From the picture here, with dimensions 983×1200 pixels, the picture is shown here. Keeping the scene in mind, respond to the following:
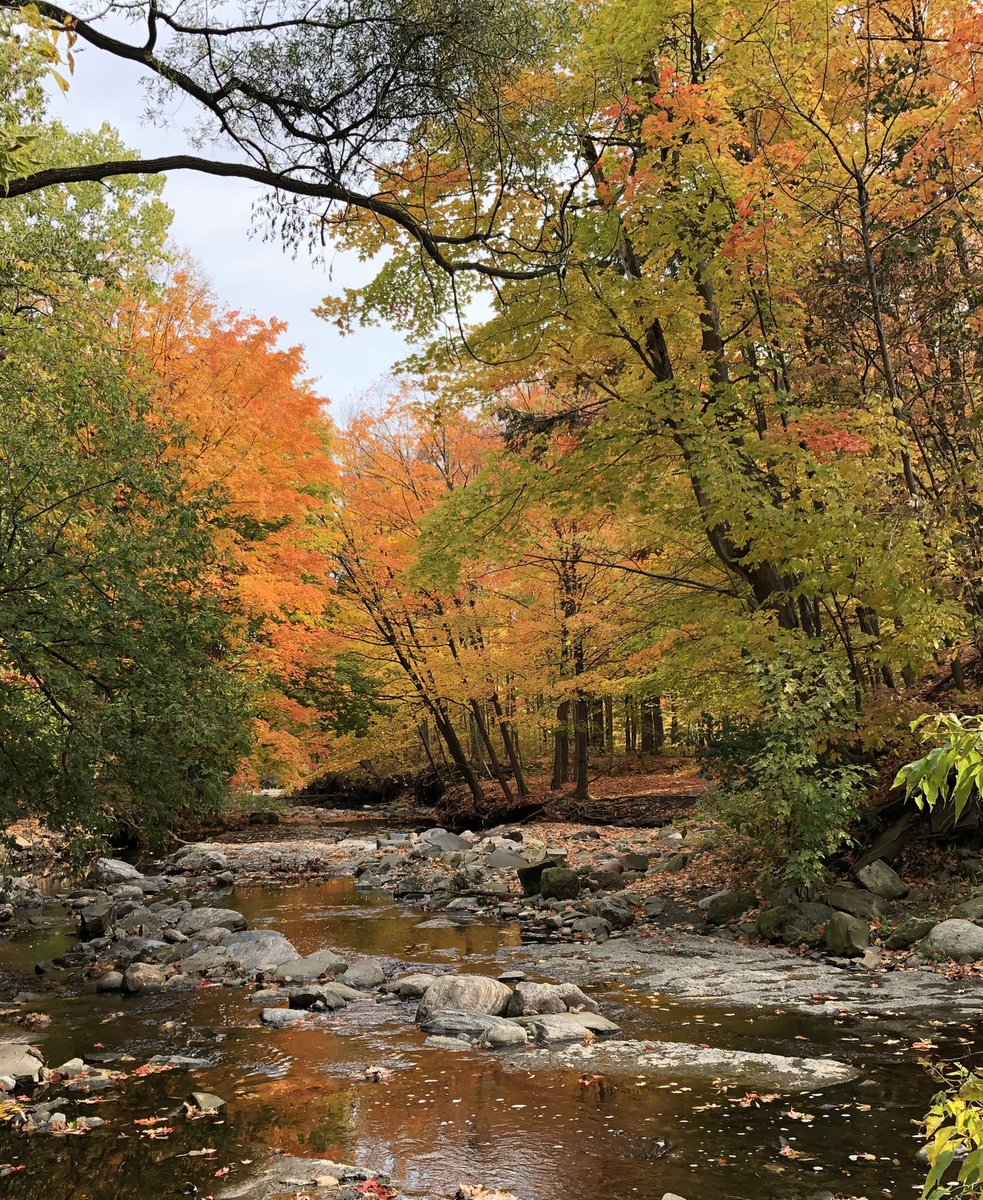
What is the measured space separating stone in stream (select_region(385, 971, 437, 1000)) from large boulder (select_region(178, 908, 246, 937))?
10.8ft

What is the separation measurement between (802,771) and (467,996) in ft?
12.9

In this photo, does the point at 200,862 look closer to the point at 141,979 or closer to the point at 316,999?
the point at 141,979

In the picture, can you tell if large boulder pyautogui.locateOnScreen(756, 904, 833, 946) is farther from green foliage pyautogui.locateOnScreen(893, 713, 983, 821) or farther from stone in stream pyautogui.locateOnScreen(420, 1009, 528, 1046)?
green foliage pyautogui.locateOnScreen(893, 713, 983, 821)

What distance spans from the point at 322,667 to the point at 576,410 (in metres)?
10.8

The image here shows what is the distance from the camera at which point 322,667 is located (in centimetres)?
2020

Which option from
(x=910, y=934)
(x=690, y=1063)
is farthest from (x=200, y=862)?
(x=690, y=1063)

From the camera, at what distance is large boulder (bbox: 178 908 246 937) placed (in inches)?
417

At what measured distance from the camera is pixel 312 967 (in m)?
8.45

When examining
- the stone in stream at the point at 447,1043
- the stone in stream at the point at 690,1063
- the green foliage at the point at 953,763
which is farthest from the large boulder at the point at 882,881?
the green foliage at the point at 953,763

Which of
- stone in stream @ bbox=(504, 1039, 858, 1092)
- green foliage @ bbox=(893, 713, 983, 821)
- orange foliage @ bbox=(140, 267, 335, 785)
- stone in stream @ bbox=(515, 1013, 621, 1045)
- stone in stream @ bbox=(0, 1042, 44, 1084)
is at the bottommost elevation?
stone in stream @ bbox=(515, 1013, 621, 1045)

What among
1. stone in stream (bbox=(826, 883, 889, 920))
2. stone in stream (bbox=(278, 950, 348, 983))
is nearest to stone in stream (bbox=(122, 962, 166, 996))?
stone in stream (bbox=(278, 950, 348, 983))

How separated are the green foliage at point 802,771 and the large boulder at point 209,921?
5672 mm

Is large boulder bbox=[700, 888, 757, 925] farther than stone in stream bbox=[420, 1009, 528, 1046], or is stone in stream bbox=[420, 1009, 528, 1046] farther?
large boulder bbox=[700, 888, 757, 925]

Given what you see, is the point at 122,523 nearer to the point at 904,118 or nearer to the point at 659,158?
the point at 659,158
